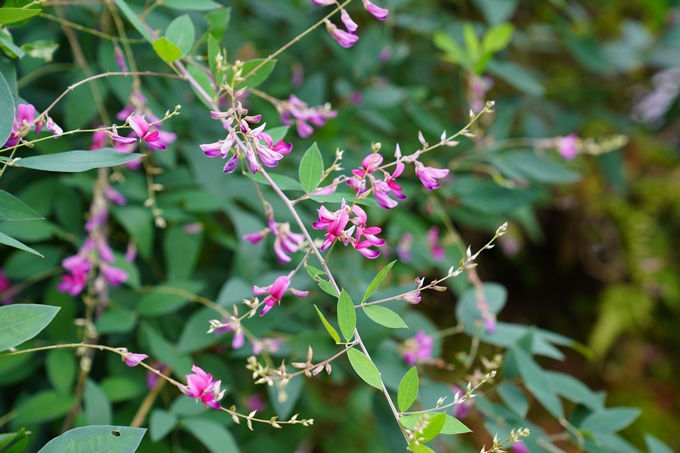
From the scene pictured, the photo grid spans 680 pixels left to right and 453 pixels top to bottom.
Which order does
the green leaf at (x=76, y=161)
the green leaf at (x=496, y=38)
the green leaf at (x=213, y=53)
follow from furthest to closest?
the green leaf at (x=496, y=38) < the green leaf at (x=213, y=53) < the green leaf at (x=76, y=161)

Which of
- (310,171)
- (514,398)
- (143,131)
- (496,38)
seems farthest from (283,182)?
(496,38)

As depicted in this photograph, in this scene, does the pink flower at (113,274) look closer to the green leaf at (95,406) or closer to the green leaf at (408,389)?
the green leaf at (95,406)

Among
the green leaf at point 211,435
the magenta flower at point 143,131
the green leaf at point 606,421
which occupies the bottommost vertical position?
the green leaf at point 606,421

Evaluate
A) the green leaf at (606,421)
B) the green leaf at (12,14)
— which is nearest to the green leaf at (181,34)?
the green leaf at (12,14)

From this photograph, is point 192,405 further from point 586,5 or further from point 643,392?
point 643,392

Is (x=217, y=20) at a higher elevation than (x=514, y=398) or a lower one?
higher

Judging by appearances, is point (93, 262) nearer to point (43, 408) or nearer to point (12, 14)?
point (43, 408)

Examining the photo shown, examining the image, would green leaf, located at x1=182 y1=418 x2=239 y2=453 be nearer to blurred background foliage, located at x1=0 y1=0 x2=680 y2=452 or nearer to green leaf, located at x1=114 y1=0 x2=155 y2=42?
blurred background foliage, located at x1=0 y1=0 x2=680 y2=452
